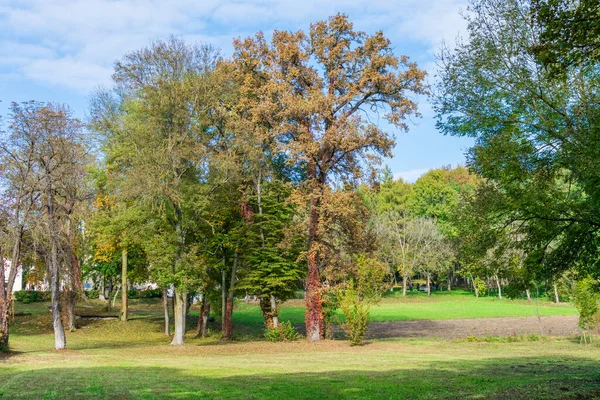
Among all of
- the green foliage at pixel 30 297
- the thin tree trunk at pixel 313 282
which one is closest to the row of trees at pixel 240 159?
the thin tree trunk at pixel 313 282

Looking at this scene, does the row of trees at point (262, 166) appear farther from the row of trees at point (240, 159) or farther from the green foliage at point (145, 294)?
the green foliage at point (145, 294)

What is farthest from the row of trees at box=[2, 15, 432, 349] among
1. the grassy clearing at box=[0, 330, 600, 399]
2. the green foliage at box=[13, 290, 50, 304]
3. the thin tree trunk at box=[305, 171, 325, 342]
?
the green foliage at box=[13, 290, 50, 304]

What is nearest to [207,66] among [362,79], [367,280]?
[362,79]

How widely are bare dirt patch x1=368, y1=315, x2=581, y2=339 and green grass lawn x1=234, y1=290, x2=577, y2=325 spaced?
69.9 inches

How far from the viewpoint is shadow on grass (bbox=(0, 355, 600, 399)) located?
36.9 ft

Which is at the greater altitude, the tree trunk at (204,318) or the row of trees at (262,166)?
the row of trees at (262,166)

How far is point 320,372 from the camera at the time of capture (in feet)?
51.0

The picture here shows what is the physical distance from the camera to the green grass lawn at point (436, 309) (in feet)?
159

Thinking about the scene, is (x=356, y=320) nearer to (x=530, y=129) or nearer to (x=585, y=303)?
(x=585, y=303)

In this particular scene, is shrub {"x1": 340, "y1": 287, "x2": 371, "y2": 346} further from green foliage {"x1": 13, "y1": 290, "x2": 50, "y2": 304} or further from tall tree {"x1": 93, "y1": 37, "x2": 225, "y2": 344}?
green foliage {"x1": 13, "y1": 290, "x2": 50, "y2": 304}

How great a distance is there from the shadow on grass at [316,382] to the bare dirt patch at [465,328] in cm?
1546

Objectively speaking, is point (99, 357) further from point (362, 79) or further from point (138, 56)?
point (362, 79)

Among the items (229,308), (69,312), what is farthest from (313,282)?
(69,312)

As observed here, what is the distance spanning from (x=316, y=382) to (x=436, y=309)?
1873 inches
